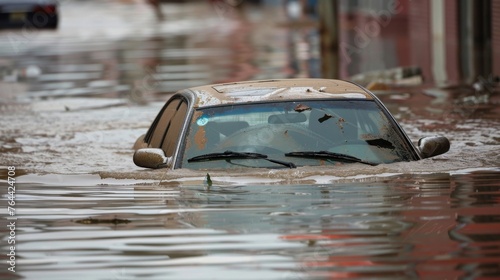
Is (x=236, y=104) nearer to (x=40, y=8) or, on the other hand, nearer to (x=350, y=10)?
(x=40, y=8)

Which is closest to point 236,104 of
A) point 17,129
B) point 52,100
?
point 17,129

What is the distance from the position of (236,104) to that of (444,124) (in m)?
6.28

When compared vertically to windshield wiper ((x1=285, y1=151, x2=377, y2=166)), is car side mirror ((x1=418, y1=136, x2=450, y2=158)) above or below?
below

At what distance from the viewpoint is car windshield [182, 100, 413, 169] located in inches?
368

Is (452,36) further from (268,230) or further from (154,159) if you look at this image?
(268,230)

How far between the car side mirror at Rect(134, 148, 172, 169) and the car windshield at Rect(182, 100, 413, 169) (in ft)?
0.69

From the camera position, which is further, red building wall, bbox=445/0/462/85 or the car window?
red building wall, bbox=445/0/462/85

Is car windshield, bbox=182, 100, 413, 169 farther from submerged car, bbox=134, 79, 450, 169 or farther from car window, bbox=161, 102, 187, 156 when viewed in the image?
car window, bbox=161, 102, 187, 156

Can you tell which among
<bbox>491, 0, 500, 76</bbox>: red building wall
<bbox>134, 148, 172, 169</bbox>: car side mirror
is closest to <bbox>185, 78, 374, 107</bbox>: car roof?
<bbox>134, 148, 172, 169</bbox>: car side mirror

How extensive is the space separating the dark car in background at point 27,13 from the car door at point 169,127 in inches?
1062

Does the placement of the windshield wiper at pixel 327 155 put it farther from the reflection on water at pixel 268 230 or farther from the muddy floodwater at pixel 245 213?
the reflection on water at pixel 268 230

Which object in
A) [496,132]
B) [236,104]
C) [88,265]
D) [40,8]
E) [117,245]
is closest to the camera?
[88,265]

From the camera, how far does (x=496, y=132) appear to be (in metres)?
14.3

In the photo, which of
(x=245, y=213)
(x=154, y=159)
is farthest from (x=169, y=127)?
(x=245, y=213)
